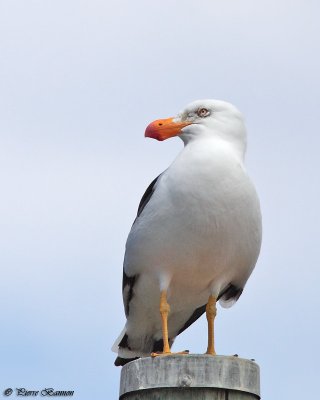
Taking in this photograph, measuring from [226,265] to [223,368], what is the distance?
2.30 metres

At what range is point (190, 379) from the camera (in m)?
6.97

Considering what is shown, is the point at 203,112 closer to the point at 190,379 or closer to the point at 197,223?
the point at 197,223

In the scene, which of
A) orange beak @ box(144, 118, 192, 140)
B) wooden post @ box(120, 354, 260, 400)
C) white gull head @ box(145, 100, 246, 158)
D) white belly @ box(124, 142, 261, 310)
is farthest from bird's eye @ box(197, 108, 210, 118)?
wooden post @ box(120, 354, 260, 400)

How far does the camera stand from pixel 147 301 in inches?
401

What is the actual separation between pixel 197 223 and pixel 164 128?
131 centimetres

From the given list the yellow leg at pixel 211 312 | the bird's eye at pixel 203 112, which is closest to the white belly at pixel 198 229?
the yellow leg at pixel 211 312

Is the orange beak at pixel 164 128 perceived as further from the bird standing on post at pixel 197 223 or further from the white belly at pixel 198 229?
the white belly at pixel 198 229

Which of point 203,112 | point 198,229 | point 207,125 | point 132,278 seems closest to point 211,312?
point 132,278

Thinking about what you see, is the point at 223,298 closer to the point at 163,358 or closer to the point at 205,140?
the point at 205,140

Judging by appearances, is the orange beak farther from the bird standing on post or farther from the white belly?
the white belly

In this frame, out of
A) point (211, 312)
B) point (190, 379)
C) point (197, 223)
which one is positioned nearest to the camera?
point (190, 379)

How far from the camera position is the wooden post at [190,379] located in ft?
22.8

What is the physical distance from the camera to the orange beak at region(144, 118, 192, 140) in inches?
376

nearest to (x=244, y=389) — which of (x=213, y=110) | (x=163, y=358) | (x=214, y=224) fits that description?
(x=163, y=358)
